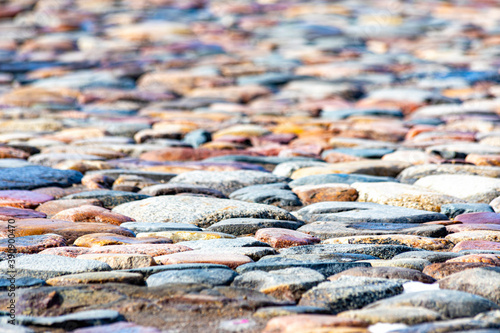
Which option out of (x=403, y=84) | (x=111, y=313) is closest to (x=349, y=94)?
(x=403, y=84)

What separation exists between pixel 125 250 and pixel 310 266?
496 mm

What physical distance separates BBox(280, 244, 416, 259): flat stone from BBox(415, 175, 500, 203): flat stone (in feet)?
2.37

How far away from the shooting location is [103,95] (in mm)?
4805

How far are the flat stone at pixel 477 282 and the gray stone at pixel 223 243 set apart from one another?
55cm

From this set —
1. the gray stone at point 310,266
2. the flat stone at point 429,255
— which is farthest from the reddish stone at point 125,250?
the flat stone at point 429,255

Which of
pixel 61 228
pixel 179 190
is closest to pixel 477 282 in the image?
pixel 61 228

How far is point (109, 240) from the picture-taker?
1798 millimetres

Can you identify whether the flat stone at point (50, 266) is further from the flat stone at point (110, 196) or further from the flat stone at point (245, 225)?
the flat stone at point (110, 196)

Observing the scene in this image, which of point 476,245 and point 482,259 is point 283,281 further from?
point 476,245

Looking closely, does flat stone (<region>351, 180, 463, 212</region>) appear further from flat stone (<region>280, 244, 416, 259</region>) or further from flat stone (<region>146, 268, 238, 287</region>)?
flat stone (<region>146, 268, 238, 287</region>)

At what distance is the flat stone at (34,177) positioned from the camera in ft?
8.10

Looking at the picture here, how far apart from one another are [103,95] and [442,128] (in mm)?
2480

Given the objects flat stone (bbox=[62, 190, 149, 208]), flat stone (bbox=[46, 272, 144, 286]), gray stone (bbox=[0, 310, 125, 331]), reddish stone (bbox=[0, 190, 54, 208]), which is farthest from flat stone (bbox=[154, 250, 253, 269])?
reddish stone (bbox=[0, 190, 54, 208])

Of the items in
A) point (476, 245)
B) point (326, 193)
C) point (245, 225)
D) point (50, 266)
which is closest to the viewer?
point (50, 266)
